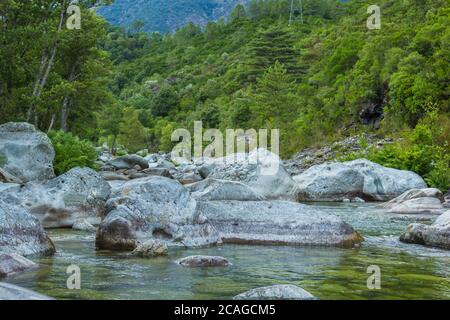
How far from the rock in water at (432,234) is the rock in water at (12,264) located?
21.8ft

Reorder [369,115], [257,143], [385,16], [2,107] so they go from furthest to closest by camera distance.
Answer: [385,16], [257,143], [369,115], [2,107]

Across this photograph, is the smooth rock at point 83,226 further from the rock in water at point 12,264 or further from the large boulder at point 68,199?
the rock in water at point 12,264

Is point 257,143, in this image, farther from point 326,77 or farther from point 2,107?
point 2,107

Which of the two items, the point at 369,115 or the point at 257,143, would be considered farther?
the point at 257,143

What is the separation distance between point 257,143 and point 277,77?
5968 millimetres

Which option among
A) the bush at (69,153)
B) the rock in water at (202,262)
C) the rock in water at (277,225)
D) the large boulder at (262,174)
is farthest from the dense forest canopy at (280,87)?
the rock in water at (202,262)

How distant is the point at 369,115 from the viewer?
40562mm

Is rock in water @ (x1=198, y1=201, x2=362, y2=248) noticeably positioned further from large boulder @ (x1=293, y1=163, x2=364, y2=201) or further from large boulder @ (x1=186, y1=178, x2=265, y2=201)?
large boulder @ (x1=293, y1=163, x2=364, y2=201)

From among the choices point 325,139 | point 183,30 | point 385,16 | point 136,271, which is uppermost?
point 183,30

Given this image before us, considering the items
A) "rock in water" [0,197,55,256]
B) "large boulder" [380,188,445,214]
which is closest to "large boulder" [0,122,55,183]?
"rock in water" [0,197,55,256]

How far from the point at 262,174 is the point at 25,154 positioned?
751cm

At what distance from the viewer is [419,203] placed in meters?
16.3

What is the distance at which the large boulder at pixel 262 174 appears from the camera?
1794 centimetres
